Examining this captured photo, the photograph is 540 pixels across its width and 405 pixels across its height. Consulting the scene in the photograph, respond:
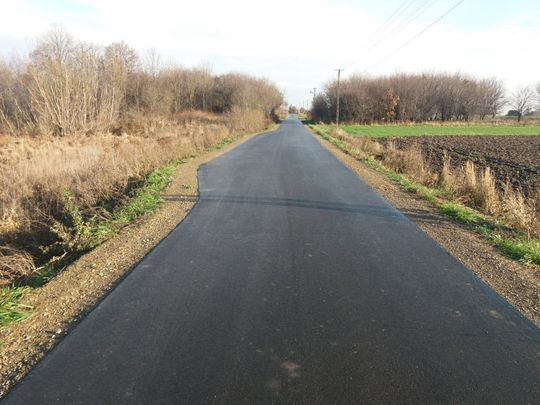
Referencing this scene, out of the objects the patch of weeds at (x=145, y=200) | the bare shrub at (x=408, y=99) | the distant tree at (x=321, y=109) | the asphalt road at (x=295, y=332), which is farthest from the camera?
the distant tree at (x=321, y=109)

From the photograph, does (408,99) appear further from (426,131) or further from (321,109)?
(426,131)

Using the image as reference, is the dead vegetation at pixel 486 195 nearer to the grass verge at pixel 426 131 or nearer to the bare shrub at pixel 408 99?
the grass verge at pixel 426 131

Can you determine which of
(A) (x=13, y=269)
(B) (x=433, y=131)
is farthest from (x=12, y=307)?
(B) (x=433, y=131)

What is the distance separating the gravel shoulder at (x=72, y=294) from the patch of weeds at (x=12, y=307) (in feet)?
0.25

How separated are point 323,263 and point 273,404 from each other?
9.70 feet

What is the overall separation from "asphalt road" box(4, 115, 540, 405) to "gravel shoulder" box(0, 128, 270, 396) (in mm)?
207

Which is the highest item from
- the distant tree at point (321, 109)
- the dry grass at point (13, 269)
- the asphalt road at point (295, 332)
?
the distant tree at point (321, 109)

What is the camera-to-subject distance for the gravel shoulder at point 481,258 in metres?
4.81

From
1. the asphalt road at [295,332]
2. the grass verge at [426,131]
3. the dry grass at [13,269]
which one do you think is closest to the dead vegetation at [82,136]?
the dry grass at [13,269]

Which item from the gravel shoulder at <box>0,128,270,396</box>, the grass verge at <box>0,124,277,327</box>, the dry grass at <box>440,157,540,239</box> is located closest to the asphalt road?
the gravel shoulder at <box>0,128,270,396</box>

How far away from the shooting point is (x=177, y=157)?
18469 mm

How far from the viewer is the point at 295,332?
3959 mm

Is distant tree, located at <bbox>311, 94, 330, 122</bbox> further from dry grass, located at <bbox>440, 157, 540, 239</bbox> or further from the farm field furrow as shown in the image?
dry grass, located at <bbox>440, 157, 540, 239</bbox>

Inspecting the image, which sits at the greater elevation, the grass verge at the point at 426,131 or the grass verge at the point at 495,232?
the grass verge at the point at 426,131
